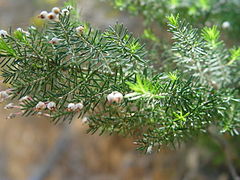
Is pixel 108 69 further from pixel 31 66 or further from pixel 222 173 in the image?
pixel 222 173

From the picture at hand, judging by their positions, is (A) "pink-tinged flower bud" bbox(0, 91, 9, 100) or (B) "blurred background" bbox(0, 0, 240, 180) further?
(B) "blurred background" bbox(0, 0, 240, 180)

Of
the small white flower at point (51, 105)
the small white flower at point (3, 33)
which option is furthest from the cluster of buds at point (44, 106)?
the small white flower at point (3, 33)

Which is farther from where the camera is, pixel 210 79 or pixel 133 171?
pixel 133 171

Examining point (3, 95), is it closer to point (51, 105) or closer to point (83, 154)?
point (51, 105)

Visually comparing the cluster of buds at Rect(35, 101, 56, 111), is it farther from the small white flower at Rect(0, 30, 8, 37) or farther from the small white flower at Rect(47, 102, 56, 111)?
the small white flower at Rect(0, 30, 8, 37)

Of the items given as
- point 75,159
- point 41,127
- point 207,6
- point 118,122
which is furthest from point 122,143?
point 118,122

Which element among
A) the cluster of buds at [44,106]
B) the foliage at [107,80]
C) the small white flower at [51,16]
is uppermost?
the small white flower at [51,16]

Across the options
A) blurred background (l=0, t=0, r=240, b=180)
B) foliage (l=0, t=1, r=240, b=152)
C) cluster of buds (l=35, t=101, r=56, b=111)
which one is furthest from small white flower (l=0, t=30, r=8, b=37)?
blurred background (l=0, t=0, r=240, b=180)

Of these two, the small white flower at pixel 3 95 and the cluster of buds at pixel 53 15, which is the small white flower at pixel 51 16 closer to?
the cluster of buds at pixel 53 15

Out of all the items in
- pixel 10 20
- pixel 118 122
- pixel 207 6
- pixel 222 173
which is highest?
pixel 10 20
